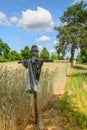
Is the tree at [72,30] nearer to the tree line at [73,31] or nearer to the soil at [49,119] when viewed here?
the tree line at [73,31]

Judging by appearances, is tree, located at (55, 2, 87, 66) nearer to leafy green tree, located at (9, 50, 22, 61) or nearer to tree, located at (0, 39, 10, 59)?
leafy green tree, located at (9, 50, 22, 61)

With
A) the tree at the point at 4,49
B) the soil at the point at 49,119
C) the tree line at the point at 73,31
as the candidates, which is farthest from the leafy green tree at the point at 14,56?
the soil at the point at 49,119

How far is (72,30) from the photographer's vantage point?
4506 centimetres

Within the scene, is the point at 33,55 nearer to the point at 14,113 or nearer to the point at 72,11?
the point at 14,113

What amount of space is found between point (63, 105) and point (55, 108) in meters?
0.57

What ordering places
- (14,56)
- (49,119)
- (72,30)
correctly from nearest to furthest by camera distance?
(49,119), (72,30), (14,56)

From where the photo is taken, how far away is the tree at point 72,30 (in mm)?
44344

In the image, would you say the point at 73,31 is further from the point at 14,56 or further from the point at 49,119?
the point at 49,119

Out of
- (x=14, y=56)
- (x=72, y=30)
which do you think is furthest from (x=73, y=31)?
(x=14, y=56)

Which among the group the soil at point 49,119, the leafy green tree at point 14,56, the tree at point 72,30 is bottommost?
the soil at point 49,119

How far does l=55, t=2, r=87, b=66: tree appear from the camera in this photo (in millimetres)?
44344

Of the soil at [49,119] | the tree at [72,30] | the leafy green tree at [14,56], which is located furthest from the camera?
the leafy green tree at [14,56]

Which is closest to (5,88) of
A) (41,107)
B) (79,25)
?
(41,107)

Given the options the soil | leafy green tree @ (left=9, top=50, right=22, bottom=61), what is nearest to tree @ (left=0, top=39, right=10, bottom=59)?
leafy green tree @ (left=9, top=50, right=22, bottom=61)
